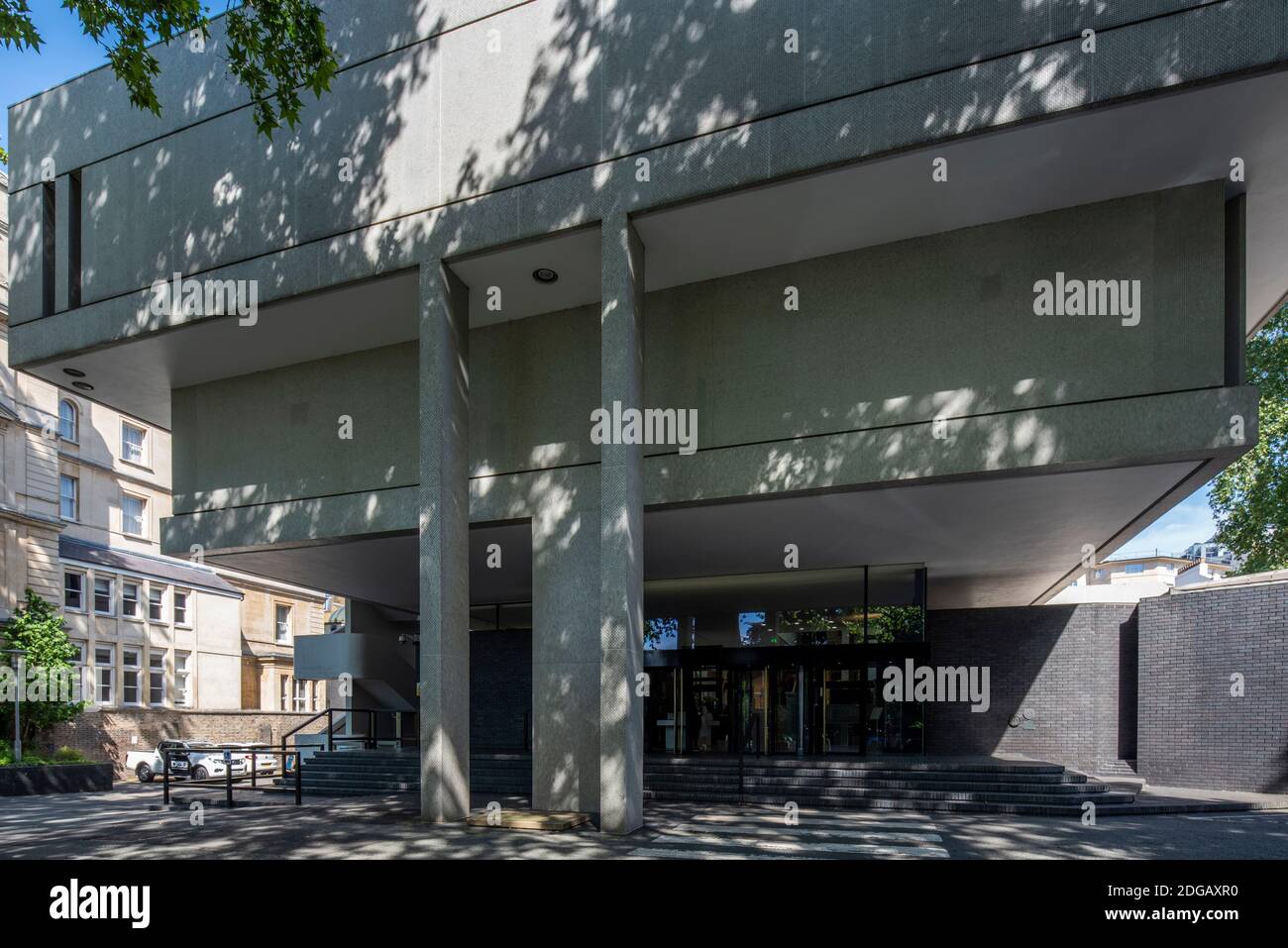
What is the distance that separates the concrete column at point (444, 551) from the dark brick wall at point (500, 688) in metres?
10.2

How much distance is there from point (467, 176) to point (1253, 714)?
15917 mm

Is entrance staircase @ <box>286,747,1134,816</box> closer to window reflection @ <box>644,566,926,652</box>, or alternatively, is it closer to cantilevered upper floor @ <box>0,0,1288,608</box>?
window reflection @ <box>644,566,926,652</box>

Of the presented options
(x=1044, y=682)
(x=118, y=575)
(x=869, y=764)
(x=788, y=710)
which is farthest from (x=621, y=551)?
(x=118, y=575)

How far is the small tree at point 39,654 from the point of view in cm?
2836

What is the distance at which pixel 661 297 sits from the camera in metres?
13.5

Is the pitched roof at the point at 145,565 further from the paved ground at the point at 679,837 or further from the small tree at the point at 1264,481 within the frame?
the small tree at the point at 1264,481

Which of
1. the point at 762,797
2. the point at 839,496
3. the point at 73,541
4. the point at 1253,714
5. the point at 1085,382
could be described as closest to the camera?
the point at 1085,382

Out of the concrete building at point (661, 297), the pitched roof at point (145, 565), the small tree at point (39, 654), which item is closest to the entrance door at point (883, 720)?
the concrete building at point (661, 297)

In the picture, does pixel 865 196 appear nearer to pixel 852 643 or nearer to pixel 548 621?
pixel 548 621

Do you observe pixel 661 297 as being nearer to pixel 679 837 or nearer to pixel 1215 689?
pixel 679 837

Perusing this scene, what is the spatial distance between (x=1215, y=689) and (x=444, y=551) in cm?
1421

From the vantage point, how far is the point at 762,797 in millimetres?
14359

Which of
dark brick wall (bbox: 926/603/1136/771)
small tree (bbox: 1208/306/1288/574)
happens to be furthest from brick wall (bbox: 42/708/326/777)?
small tree (bbox: 1208/306/1288/574)
